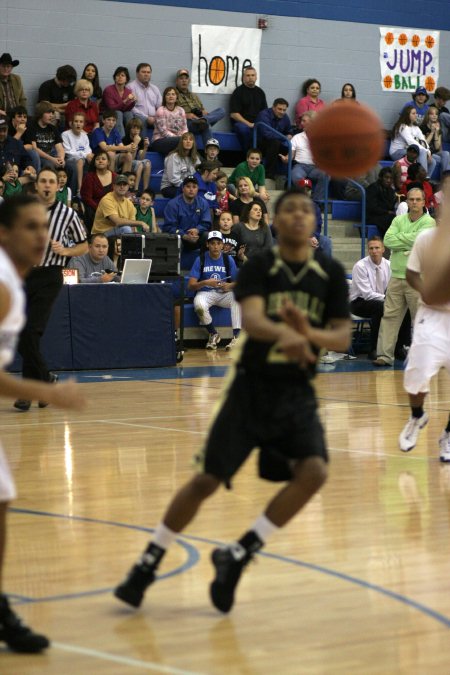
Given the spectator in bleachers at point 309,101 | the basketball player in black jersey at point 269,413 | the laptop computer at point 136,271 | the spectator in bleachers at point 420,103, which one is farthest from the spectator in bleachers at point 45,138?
the basketball player in black jersey at point 269,413

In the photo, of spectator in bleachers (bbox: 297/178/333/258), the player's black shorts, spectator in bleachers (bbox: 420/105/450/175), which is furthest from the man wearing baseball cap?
the player's black shorts

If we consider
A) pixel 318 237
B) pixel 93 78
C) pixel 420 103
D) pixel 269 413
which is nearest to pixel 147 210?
pixel 318 237

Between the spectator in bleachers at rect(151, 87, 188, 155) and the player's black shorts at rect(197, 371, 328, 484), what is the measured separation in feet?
46.5

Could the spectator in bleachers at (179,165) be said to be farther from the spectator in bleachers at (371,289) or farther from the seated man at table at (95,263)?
the seated man at table at (95,263)

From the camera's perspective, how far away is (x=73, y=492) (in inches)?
279

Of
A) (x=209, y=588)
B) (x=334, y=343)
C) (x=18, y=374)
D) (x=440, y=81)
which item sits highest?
(x=440, y=81)

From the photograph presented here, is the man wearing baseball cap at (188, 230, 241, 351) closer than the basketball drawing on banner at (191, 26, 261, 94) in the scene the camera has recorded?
Yes

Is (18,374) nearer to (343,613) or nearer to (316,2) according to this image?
(343,613)

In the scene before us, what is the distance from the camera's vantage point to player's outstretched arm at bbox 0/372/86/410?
3971 millimetres

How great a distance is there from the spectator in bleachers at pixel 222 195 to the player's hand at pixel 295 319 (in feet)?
43.3

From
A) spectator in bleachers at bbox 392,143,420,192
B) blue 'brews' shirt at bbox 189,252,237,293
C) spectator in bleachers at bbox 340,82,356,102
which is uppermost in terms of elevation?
spectator in bleachers at bbox 340,82,356,102

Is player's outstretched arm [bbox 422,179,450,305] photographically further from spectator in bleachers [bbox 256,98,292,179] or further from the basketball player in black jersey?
spectator in bleachers [bbox 256,98,292,179]

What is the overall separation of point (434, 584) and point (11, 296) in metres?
2.31

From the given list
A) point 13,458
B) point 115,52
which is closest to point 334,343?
point 13,458
